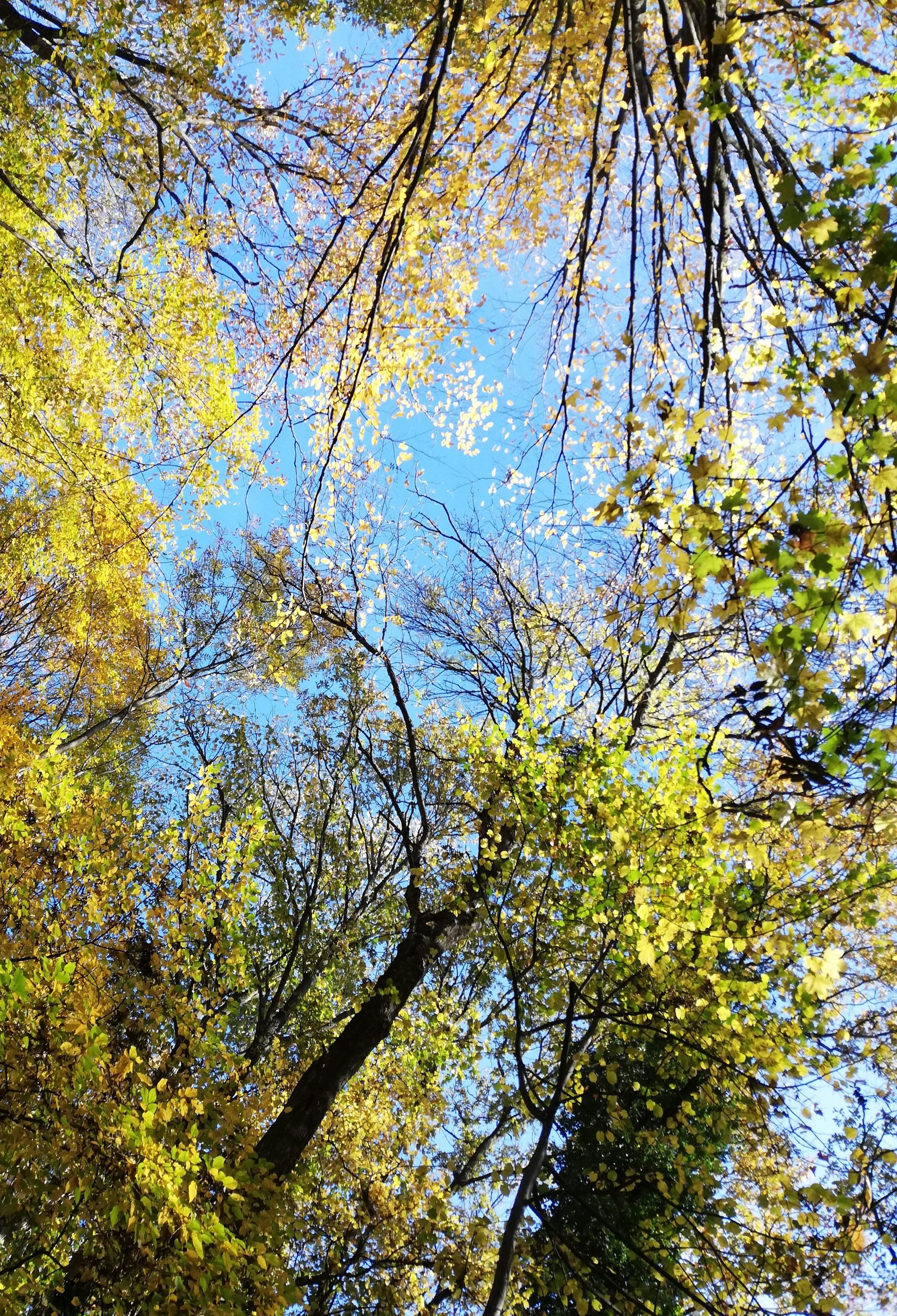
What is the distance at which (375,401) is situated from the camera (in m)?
A: 4.77

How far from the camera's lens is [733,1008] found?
14.2 feet

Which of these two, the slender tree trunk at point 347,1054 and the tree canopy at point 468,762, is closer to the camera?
the tree canopy at point 468,762

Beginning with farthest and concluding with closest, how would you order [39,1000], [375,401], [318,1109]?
[318,1109] < [375,401] < [39,1000]

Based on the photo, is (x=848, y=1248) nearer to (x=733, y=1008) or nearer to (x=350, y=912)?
(x=733, y=1008)

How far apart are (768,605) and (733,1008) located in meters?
2.54

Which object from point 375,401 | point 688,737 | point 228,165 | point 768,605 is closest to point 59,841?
point 375,401

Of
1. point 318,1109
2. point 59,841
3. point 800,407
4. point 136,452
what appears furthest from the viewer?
point 136,452

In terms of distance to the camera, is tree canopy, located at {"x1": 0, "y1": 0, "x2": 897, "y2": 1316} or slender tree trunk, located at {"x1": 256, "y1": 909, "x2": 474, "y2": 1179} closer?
tree canopy, located at {"x1": 0, "y1": 0, "x2": 897, "y2": 1316}

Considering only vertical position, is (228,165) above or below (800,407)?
above

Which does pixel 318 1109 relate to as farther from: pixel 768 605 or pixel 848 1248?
pixel 768 605

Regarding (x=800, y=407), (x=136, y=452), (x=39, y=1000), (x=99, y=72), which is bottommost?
(x=39, y=1000)

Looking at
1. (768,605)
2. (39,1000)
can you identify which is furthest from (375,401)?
(39,1000)

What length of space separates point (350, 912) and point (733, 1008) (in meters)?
8.44

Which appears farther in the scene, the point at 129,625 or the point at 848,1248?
the point at 129,625
